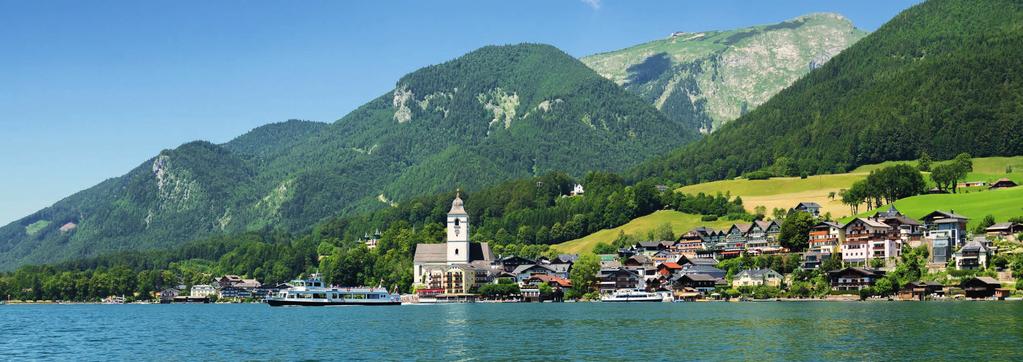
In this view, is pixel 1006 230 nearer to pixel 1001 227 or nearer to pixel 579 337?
pixel 1001 227

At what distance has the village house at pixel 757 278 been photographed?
187 m

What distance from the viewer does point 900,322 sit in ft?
342

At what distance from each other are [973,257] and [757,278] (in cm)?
3338

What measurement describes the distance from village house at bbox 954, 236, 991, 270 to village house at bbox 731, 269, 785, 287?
26750 millimetres

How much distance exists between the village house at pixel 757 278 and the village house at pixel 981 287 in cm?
3410

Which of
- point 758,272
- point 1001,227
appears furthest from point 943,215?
point 758,272

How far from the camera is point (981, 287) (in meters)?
156

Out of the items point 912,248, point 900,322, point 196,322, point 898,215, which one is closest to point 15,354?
point 196,322

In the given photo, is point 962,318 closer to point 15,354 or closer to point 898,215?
point 15,354

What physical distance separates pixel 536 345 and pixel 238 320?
6417 cm

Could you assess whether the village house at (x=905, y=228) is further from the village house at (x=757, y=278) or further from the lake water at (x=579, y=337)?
the lake water at (x=579, y=337)

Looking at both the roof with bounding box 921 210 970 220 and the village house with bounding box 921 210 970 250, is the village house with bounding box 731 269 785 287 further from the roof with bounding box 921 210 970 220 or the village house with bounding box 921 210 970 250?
the roof with bounding box 921 210 970 220

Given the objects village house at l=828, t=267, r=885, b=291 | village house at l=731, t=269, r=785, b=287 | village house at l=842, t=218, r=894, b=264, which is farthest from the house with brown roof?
village house at l=731, t=269, r=785, b=287

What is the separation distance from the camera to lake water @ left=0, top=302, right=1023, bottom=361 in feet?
262
